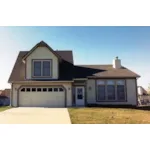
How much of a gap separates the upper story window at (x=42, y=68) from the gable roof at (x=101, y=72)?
2929 mm

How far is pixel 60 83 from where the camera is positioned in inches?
805

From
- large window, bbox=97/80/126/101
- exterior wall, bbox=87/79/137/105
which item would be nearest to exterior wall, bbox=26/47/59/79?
exterior wall, bbox=87/79/137/105

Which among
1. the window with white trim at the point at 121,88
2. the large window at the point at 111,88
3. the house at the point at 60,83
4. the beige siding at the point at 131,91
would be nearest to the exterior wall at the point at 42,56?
the house at the point at 60,83

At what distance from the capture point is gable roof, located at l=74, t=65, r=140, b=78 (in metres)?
21.6

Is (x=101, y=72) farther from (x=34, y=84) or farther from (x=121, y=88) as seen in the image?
(x=34, y=84)

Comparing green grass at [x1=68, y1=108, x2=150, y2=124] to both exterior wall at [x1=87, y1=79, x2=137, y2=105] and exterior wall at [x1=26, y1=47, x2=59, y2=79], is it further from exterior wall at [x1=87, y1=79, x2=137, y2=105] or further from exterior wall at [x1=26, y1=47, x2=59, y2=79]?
exterior wall at [x1=26, y1=47, x2=59, y2=79]

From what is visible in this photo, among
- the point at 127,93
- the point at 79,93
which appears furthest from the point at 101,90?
the point at 127,93

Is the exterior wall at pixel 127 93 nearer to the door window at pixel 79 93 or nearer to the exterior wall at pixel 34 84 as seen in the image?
the door window at pixel 79 93

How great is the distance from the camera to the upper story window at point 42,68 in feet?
67.9

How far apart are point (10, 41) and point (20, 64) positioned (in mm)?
5251

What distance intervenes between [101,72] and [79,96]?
3.61m

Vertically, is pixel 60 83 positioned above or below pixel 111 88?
above
